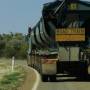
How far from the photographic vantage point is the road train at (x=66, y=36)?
2916 centimetres

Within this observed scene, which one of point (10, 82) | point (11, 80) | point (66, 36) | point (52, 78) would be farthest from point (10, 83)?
point (66, 36)

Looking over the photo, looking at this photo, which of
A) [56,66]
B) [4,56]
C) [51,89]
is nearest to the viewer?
[51,89]

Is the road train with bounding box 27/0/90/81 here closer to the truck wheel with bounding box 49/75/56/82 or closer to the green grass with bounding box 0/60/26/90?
the truck wheel with bounding box 49/75/56/82

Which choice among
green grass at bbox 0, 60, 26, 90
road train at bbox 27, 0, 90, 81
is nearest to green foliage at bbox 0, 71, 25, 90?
green grass at bbox 0, 60, 26, 90

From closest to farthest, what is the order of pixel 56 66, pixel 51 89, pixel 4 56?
pixel 51 89 < pixel 56 66 < pixel 4 56

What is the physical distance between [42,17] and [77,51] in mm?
2642

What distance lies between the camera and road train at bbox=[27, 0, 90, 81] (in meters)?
29.2

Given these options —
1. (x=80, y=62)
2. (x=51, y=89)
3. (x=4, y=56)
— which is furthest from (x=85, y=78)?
(x=4, y=56)

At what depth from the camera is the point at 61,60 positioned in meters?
29.2

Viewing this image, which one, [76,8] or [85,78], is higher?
[76,8]

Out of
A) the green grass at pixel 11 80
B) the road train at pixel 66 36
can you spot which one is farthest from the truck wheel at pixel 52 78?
the green grass at pixel 11 80

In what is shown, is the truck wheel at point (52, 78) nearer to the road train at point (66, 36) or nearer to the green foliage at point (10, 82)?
the road train at point (66, 36)

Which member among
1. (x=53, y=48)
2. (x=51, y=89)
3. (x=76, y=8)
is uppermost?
(x=76, y=8)

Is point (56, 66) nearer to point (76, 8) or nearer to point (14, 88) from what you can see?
point (76, 8)
